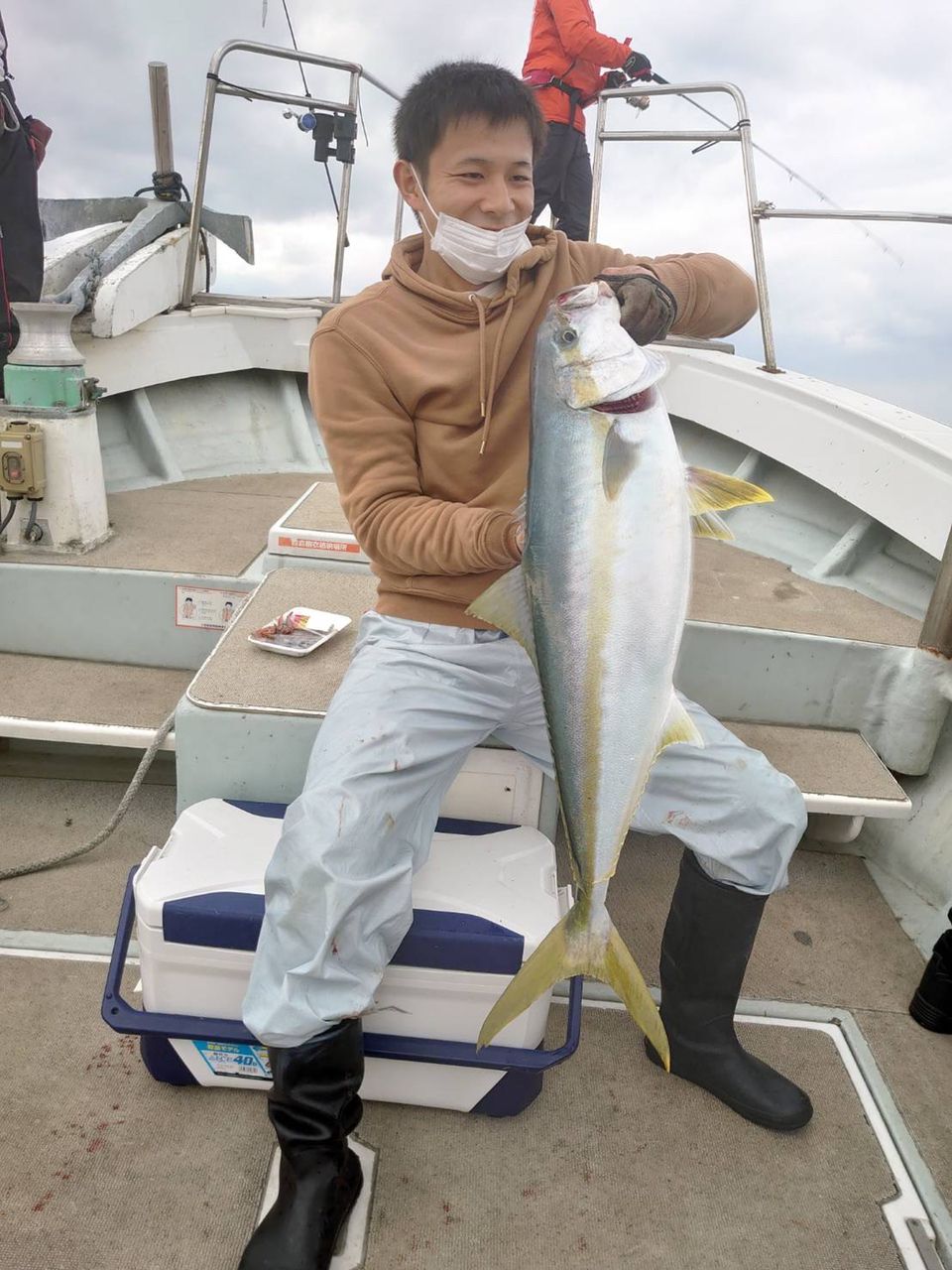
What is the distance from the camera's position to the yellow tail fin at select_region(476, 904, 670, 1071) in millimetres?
1613

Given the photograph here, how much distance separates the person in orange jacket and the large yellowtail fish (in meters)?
4.02

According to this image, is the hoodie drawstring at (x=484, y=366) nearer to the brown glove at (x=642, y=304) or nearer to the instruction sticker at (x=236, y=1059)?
the brown glove at (x=642, y=304)

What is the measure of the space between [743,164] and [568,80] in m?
1.79

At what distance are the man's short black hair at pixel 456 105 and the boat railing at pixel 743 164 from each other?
2.30 metres

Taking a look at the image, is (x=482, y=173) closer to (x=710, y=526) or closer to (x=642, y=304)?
(x=642, y=304)

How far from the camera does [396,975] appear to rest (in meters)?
1.84

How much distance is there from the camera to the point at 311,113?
4.98 meters

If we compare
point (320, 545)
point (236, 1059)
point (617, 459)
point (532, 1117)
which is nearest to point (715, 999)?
point (532, 1117)

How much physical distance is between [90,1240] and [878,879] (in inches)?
98.7

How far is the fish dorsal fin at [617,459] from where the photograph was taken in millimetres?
1305

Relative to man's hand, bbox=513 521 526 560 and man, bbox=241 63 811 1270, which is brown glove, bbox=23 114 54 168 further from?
man's hand, bbox=513 521 526 560

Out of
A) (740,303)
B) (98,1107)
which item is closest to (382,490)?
(740,303)

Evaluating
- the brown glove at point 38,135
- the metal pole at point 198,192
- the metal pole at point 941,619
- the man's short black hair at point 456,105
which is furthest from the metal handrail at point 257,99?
the metal pole at point 941,619

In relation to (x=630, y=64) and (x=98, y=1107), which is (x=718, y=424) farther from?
(x=98, y=1107)
